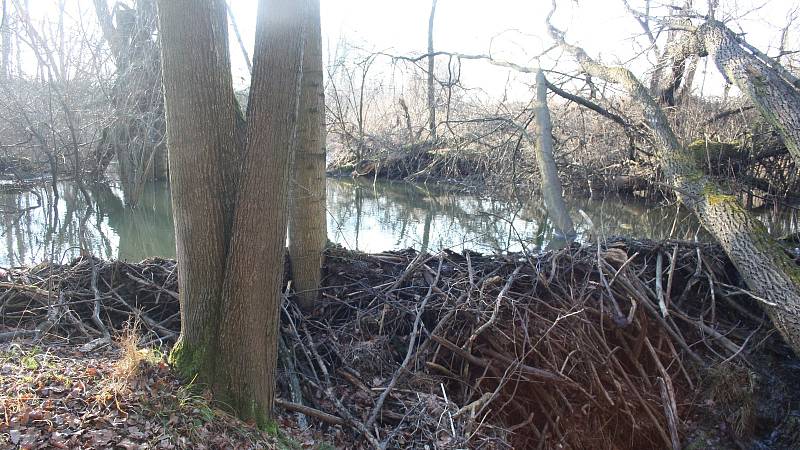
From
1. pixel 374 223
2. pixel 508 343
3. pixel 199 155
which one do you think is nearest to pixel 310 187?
pixel 199 155

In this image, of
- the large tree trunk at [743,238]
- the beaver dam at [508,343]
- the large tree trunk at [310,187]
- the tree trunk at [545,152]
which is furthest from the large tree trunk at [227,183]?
the tree trunk at [545,152]

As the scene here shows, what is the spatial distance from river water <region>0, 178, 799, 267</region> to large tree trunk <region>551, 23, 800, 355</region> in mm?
2110

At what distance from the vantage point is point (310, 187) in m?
5.52

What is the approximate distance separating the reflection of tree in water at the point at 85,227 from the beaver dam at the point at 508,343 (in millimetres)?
4890

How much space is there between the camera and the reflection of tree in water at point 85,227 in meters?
11.1

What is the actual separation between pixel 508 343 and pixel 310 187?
2.33 metres

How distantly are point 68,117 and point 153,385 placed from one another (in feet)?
41.6

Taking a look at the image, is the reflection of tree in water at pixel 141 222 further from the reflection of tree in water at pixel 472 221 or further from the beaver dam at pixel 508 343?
the beaver dam at pixel 508 343

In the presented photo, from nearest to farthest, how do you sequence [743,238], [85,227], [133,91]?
[743,238], [133,91], [85,227]

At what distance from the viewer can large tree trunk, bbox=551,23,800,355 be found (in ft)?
17.8

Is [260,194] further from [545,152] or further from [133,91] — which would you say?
[133,91]

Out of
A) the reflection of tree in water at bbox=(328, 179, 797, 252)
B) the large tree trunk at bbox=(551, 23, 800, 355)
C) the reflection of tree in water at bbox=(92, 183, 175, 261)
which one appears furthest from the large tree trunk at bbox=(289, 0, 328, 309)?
the reflection of tree in water at bbox=(92, 183, 175, 261)

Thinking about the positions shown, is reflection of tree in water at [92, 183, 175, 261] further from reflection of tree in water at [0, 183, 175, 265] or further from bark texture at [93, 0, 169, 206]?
bark texture at [93, 0, 169, 206]

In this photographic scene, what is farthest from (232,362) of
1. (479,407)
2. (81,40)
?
(81,40)
